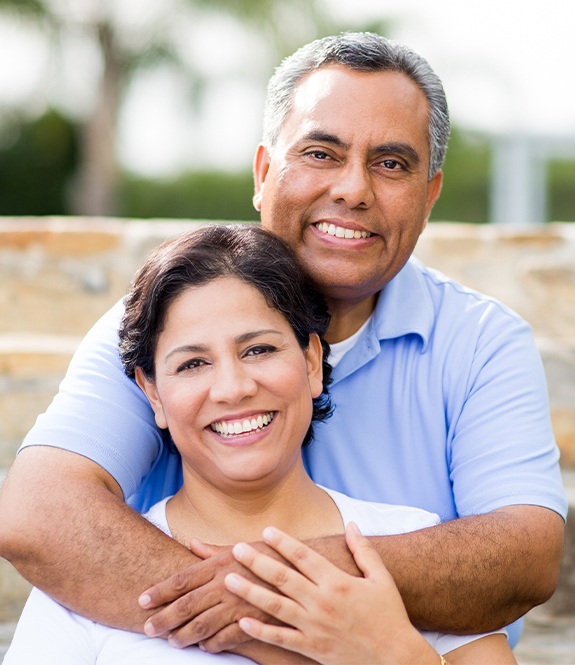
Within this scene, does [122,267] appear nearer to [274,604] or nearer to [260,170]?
[260,170]

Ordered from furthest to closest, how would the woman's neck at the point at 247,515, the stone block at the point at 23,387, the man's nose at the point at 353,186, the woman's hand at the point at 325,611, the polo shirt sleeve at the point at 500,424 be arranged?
the stone block at the point at 23,387, the man's nose at the point at 353,186, the polo shirt sleeve at the point at 500,424, the woman's neck at the point at 247,515, the woman's hand at the point at 325,611

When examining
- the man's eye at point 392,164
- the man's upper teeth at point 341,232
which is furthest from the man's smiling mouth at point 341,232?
the man's eye at point 392,164

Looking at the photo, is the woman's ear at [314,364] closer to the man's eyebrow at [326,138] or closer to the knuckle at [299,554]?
the knuckle at [299,554]

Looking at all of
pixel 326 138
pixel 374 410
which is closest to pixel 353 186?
pixel 326 138

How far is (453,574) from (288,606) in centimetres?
35

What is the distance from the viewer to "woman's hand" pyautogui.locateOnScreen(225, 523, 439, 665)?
65.1 inches

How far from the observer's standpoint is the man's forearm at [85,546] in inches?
69.5

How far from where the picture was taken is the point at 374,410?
2281 mm

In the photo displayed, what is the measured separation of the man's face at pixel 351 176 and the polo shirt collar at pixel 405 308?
85 mm

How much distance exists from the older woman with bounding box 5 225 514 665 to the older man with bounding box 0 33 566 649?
0.08 metres

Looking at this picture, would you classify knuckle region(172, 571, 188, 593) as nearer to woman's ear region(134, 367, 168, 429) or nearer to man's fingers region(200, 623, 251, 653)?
man's fingers region(200, 623, 251, 653)

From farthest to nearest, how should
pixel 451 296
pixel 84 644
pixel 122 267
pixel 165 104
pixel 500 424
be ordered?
pixel 165 104
pixel 122 267
pixel 451 296
pixel 500 424
pixel 84 644

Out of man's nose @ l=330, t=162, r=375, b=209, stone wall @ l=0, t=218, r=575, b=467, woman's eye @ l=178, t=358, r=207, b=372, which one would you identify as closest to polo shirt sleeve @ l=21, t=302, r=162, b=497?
woman's eye @ l=178, t=358, r=207, b=372

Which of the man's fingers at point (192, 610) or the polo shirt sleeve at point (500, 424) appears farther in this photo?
the polo shirt sleeve at point (500, 424)
